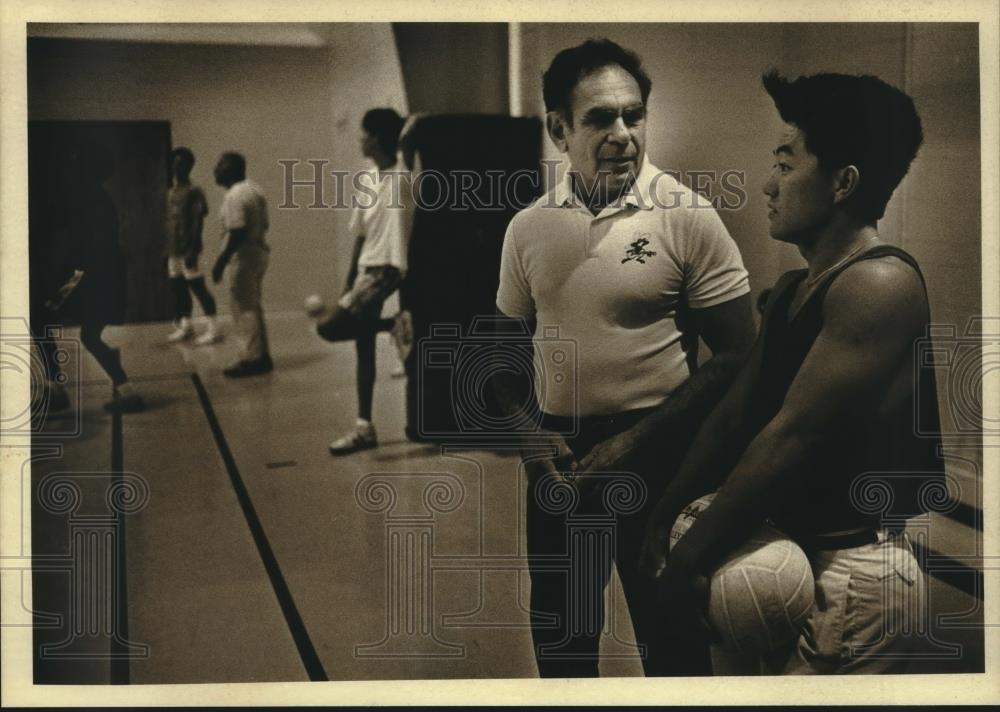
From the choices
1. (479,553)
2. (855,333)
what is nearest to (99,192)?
(479,553)

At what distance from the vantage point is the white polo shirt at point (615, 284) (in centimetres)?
301

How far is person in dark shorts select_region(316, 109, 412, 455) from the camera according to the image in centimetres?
304

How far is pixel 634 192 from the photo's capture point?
9.93ft

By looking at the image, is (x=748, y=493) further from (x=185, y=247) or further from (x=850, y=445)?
(x=185, y=247)

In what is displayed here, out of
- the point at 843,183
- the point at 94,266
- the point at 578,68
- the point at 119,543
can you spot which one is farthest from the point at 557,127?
the point at 119,543

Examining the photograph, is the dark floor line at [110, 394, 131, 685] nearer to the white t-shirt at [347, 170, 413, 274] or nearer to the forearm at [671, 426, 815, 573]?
the white t-shirt at [347, 170, 413, 274]

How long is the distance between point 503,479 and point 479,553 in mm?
205

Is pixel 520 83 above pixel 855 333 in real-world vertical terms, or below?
above

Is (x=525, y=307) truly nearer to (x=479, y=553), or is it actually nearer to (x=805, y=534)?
(x=479, y=553)

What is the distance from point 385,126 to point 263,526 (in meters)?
1.08

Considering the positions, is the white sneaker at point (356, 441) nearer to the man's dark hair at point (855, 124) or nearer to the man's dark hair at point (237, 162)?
the man's dark hair at point (237, 162)

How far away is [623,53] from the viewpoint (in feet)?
9.96

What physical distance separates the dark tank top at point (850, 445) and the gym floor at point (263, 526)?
572 millimetres

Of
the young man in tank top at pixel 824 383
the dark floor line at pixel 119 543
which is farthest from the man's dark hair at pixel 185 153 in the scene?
the young man in tank top at pixel 824 383
